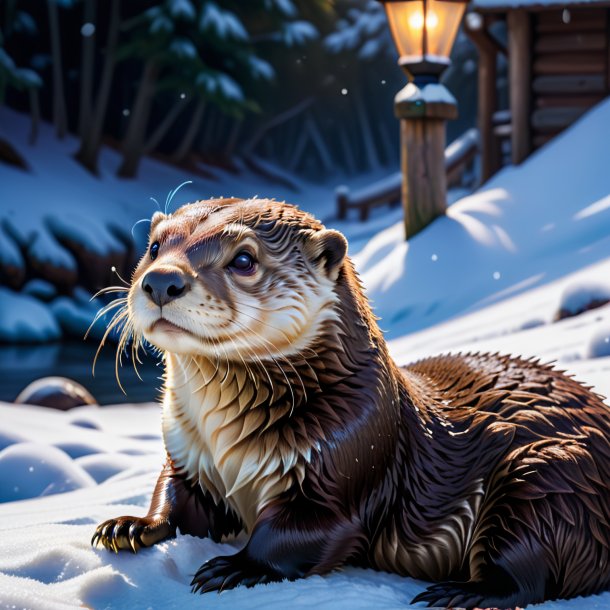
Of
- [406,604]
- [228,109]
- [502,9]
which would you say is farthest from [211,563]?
[228,109]

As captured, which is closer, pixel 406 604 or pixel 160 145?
pixel 406 604

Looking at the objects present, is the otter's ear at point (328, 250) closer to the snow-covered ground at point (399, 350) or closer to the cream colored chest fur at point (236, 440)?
the cream colored chest fur at point (236, 440)

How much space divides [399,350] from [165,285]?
135 inches

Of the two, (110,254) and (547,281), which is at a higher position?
(547,281)

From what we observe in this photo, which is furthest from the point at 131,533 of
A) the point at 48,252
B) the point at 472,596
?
the point at 48,252

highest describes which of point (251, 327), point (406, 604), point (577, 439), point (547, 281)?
point (251, 327)

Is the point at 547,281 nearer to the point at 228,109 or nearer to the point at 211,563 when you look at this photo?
the point at 211,563

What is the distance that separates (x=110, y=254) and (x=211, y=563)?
12.2 metres

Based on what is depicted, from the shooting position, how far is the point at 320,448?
2180 millimetres

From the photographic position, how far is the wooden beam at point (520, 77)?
8148mm

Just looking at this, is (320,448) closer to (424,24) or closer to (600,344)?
(600,344)

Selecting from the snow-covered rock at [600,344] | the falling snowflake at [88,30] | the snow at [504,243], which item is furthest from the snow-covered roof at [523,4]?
the falling snowflake at [88,30]

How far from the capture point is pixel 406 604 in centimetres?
212

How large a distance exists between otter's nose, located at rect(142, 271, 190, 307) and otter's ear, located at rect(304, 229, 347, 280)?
358 millimetres
